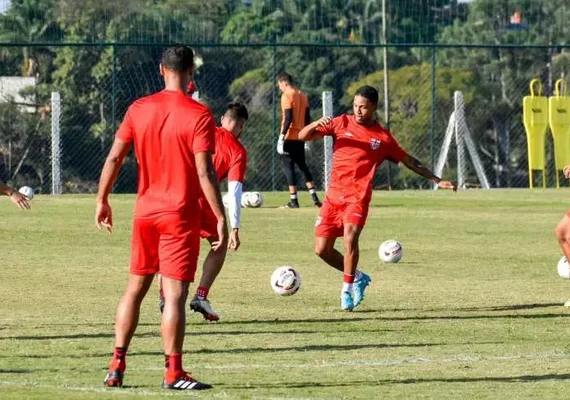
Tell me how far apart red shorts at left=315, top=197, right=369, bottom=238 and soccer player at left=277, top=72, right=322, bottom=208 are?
36.6 ft

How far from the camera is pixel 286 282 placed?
1500 centimetres

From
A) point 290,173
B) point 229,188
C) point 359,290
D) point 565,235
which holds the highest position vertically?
point 229,188

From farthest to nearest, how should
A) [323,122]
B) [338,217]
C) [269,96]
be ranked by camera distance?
[269,96] → [338,217] → [323,122]

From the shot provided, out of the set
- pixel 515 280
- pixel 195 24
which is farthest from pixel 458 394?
pixel 195 24

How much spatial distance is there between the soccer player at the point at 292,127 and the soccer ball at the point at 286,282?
1064 cm

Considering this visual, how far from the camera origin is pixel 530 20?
6091cm

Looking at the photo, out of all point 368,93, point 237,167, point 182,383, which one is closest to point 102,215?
point 182,383

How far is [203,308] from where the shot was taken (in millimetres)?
13031

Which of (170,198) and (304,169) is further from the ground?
(170,198)

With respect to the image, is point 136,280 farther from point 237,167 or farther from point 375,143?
point 375,143

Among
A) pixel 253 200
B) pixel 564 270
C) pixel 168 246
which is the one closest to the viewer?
pixel 168 246

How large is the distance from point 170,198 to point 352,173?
4.90m

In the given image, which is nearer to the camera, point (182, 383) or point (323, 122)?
point (182, 383)

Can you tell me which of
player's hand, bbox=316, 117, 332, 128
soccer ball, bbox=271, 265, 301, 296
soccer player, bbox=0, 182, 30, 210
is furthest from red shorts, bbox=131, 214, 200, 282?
soccer ball, bbox=271, 265, 301, 296
